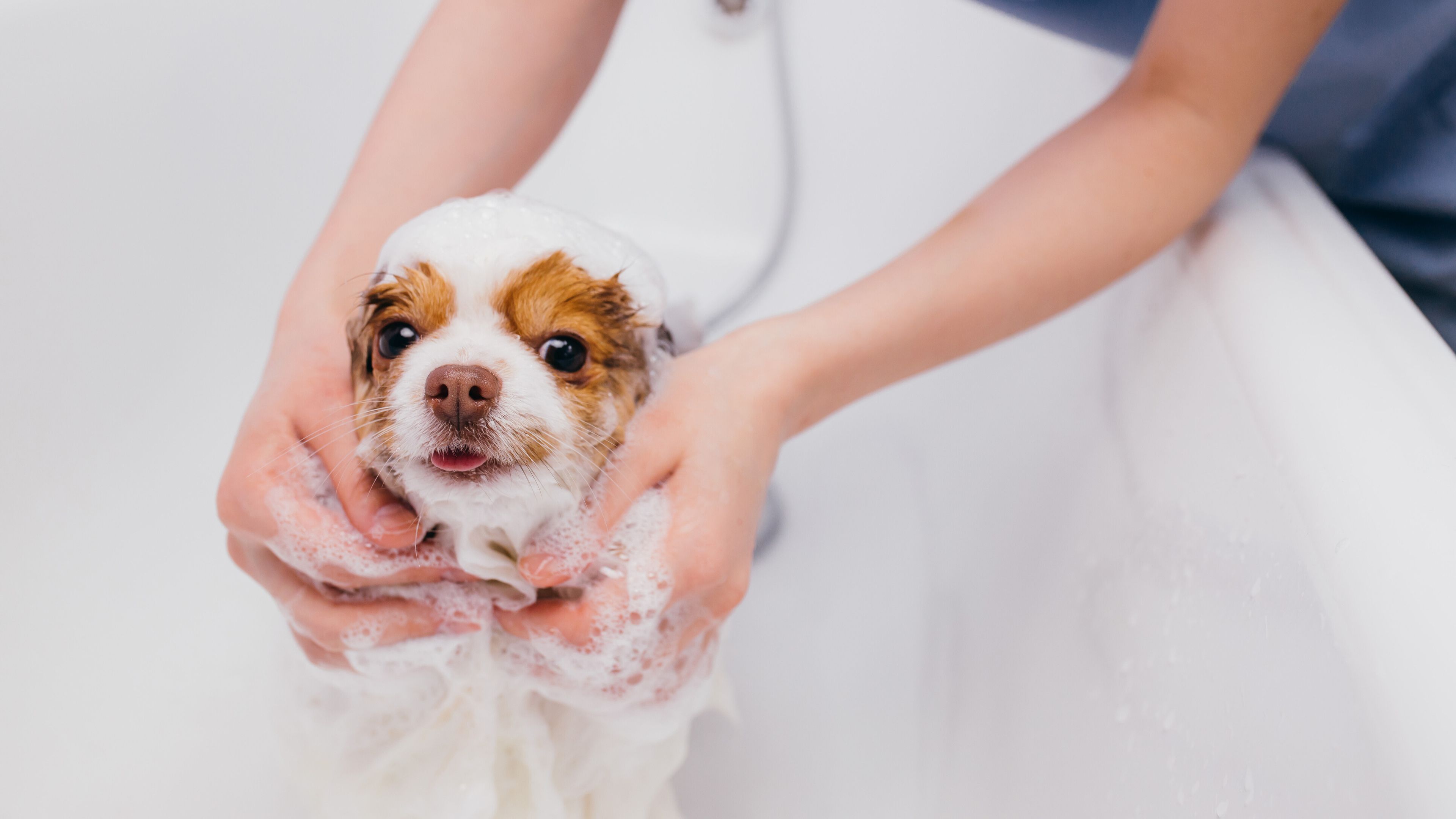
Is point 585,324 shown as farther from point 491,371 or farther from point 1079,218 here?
point 1079,218

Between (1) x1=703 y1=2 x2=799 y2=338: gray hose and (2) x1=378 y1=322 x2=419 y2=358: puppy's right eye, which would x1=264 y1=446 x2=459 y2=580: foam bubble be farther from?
(1) x1=703 y1=2 x2=799 y2=338: gray hose

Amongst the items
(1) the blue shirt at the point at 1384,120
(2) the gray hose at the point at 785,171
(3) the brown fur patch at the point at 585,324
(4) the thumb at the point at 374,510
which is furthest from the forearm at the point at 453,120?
(2) the gray hose at the point at 785,171

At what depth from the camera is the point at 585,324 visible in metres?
0.64

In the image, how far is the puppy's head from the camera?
22.7 inches

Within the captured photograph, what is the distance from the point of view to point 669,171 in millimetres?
1879

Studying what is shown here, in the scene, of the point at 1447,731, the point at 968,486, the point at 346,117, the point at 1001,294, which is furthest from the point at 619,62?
the point at 1447,731

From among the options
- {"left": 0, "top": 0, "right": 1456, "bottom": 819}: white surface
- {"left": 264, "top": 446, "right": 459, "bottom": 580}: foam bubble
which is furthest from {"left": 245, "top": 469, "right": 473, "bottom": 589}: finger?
{"left": 0, "top": 0, "right": 1456, "bottom": 819}: white surface

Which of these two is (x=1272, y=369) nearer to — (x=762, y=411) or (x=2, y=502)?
(x=762, y=411)

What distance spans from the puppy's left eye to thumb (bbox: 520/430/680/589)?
0.09 m

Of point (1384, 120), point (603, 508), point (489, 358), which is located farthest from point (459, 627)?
point (1384, 120)

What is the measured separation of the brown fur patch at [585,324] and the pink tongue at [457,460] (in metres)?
0.07

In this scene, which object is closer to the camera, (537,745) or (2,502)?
(537,745)

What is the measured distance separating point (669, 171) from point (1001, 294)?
1115 millimetres

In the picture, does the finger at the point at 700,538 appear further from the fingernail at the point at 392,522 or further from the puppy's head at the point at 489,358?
the fingernail at the point at 392,522
